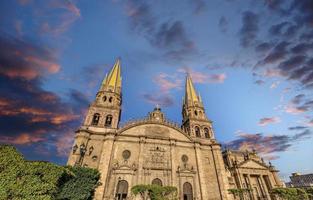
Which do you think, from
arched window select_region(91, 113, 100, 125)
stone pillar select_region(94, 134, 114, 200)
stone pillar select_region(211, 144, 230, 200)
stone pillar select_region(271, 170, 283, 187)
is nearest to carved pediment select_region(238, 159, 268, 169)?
stone pillar select_region(271, 170, 283, 187)

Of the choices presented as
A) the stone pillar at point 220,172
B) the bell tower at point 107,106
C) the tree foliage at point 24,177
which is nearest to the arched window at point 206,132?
the stone pillar at point 220,172

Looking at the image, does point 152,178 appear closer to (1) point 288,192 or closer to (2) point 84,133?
(2) point 84,133

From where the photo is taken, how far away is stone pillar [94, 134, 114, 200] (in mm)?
21500

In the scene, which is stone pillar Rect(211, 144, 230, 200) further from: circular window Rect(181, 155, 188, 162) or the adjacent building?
the adjacent building

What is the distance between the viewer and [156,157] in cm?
2727

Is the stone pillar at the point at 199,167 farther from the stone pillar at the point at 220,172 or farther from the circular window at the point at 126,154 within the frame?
the circular window at the point at 126,154

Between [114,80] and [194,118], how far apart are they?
1960cm

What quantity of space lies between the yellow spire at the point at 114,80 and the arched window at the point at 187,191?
22.4 meters

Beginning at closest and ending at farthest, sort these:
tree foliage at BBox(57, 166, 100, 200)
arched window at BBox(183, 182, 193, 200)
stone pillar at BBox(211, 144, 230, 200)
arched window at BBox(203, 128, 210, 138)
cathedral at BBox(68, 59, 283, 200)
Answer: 1. tree foliage at BBox(57, 166, 100, 200)
2. cathedral at BBox(68, 59, 283, 200)
3. arched window at BBox(183, 182, 193, 200)
4. stone pillar at BBox(211, 144, 230, 200)
5. arched window at BBox(203, 128, 210, 138)

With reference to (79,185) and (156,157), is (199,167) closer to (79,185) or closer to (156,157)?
(156,157)

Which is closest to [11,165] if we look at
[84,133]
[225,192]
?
[84,133]

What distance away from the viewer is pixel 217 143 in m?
31.9

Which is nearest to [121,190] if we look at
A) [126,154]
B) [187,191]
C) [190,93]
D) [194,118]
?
[126,154]

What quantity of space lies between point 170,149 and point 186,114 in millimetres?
12514
